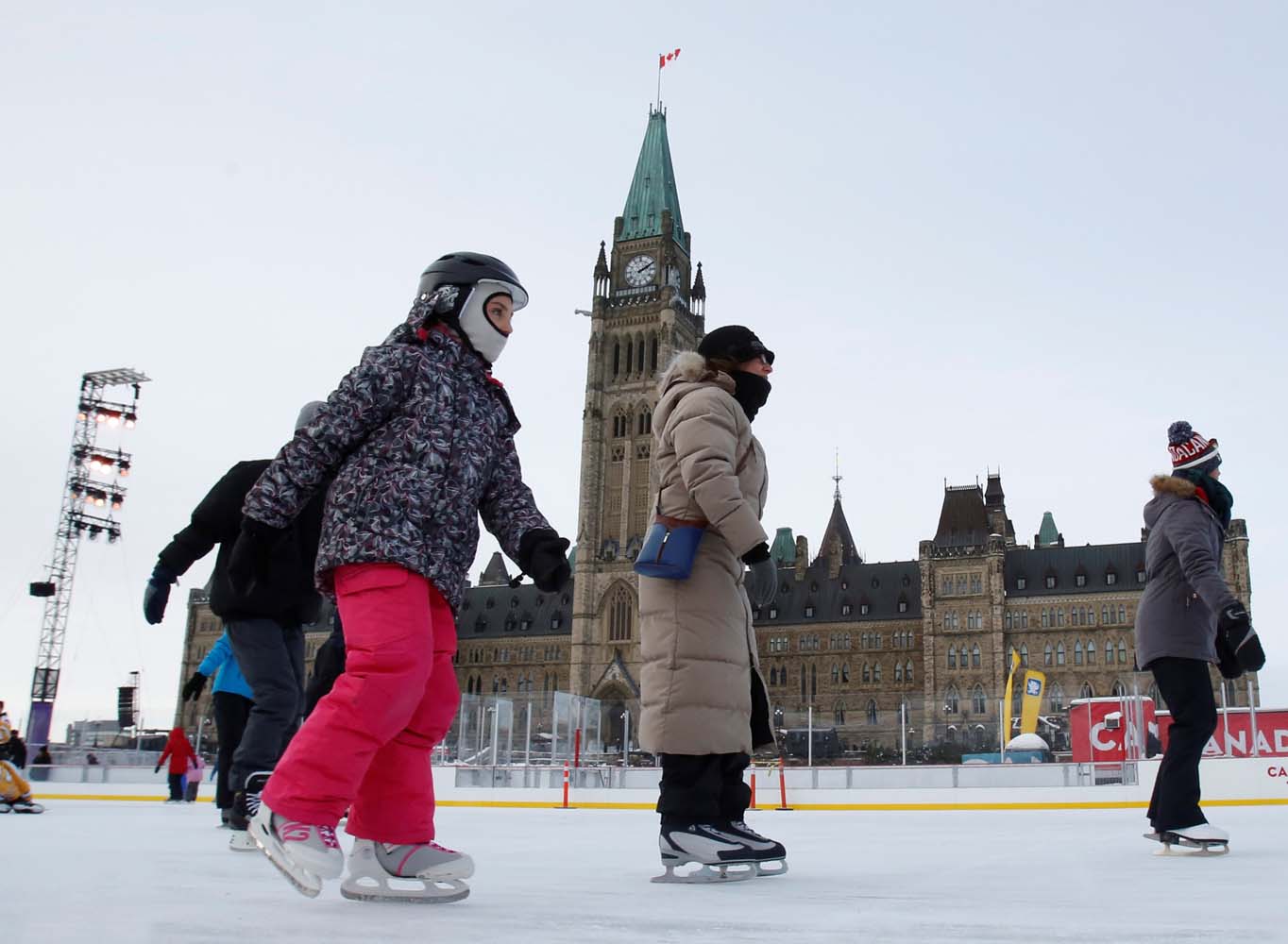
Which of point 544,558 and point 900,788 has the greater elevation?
point 544,558

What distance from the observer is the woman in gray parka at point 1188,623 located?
3.85 m

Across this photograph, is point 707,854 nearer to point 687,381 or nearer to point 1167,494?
point 687,381

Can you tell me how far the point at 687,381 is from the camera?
3.56 metres

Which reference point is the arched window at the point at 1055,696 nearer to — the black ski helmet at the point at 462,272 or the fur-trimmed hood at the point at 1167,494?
the fur-trimmed hood at the point at 1167,494

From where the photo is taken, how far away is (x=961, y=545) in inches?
2381

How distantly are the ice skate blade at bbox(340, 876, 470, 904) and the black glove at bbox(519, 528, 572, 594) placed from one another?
26.5 inches

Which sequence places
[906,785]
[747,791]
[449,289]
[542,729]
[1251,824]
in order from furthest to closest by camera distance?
1. [542,729]
2. [906,785]
3. [1251,824]
4. [747,791]
5. [449,289]

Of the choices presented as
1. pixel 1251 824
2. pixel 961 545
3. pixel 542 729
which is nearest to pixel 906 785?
pixel 542 729

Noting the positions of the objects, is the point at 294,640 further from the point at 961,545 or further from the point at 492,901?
the point at 961,545

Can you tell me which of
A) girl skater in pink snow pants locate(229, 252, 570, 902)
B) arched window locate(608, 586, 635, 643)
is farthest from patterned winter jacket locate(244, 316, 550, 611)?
arched window locate(608, 586, 635, 643)

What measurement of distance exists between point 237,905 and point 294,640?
2.35 metres

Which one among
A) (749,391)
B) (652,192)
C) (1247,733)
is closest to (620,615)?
(652,192)

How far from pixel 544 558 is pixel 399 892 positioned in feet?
2.61

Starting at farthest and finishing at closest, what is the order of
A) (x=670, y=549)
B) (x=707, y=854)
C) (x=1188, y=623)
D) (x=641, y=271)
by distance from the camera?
(x=641, y=271)
(x=1188, y=623)
(x=670, y=549)
(x=707, y=854)
